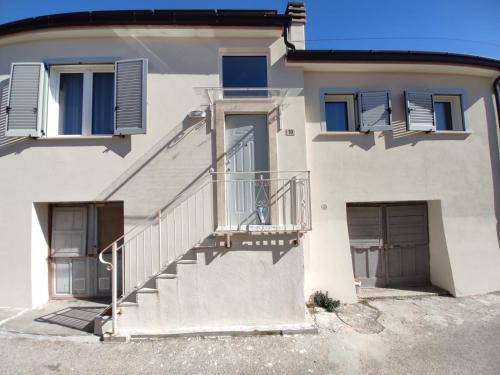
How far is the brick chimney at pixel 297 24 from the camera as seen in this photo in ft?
21.4

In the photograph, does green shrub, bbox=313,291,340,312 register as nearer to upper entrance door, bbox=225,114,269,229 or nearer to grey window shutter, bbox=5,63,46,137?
upper entrance door, bbox=225,114,269,229

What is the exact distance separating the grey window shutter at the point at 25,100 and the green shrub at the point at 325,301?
6.60m

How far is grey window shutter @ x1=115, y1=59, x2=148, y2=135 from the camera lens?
5.37 meters

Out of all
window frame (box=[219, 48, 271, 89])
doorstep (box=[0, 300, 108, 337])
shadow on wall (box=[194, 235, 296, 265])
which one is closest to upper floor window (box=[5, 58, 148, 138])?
window frame (box=[219, 48, 271, 89])

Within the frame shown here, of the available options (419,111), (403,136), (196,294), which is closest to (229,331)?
(196,294)

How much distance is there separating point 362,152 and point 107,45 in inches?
238

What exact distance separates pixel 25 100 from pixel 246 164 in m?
4.66

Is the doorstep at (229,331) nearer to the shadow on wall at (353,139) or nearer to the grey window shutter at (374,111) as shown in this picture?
the shadow on wall at (353,139)

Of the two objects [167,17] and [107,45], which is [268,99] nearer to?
[167,17]

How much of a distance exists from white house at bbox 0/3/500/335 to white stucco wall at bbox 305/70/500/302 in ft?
0.11

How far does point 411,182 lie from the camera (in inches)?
244

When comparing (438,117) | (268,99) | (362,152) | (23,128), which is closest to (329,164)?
(362,152)

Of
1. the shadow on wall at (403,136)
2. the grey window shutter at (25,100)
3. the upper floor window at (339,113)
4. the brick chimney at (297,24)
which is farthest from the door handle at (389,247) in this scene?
the grey window shutter at (25,100)

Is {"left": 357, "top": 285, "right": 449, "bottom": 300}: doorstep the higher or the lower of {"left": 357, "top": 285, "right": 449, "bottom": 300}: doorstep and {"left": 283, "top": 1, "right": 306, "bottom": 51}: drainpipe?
the lower
